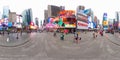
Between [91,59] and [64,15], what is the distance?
13281 centimetres

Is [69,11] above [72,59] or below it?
above

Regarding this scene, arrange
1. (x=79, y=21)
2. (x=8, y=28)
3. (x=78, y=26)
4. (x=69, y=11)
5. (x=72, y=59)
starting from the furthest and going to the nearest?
1. (x=8, y=28)
2. (x=69, y=11)
3. (x=79, y=21)
4. (x=78, y=26)
5. (x=72, y=59)

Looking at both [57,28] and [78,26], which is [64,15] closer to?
[57,28]

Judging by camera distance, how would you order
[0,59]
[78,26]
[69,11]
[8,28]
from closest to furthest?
[0,59] → [78,26] → [69,11] → [8,28]

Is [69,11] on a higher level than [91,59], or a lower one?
higher

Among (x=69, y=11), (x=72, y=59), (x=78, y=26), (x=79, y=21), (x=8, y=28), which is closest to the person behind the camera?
(x=72, y=59)

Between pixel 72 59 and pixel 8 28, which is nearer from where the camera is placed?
pixel 72 59

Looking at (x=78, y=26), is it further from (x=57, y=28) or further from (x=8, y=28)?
(x=8, y=28)

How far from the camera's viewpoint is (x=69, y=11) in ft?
549

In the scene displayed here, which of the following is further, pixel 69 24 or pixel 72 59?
pixel 69 24

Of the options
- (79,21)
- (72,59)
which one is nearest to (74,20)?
(79,21)

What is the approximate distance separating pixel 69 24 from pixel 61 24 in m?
6.05

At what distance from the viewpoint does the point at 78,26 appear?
141250 mm

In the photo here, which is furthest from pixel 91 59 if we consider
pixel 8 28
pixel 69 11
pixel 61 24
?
pixel 8 28
